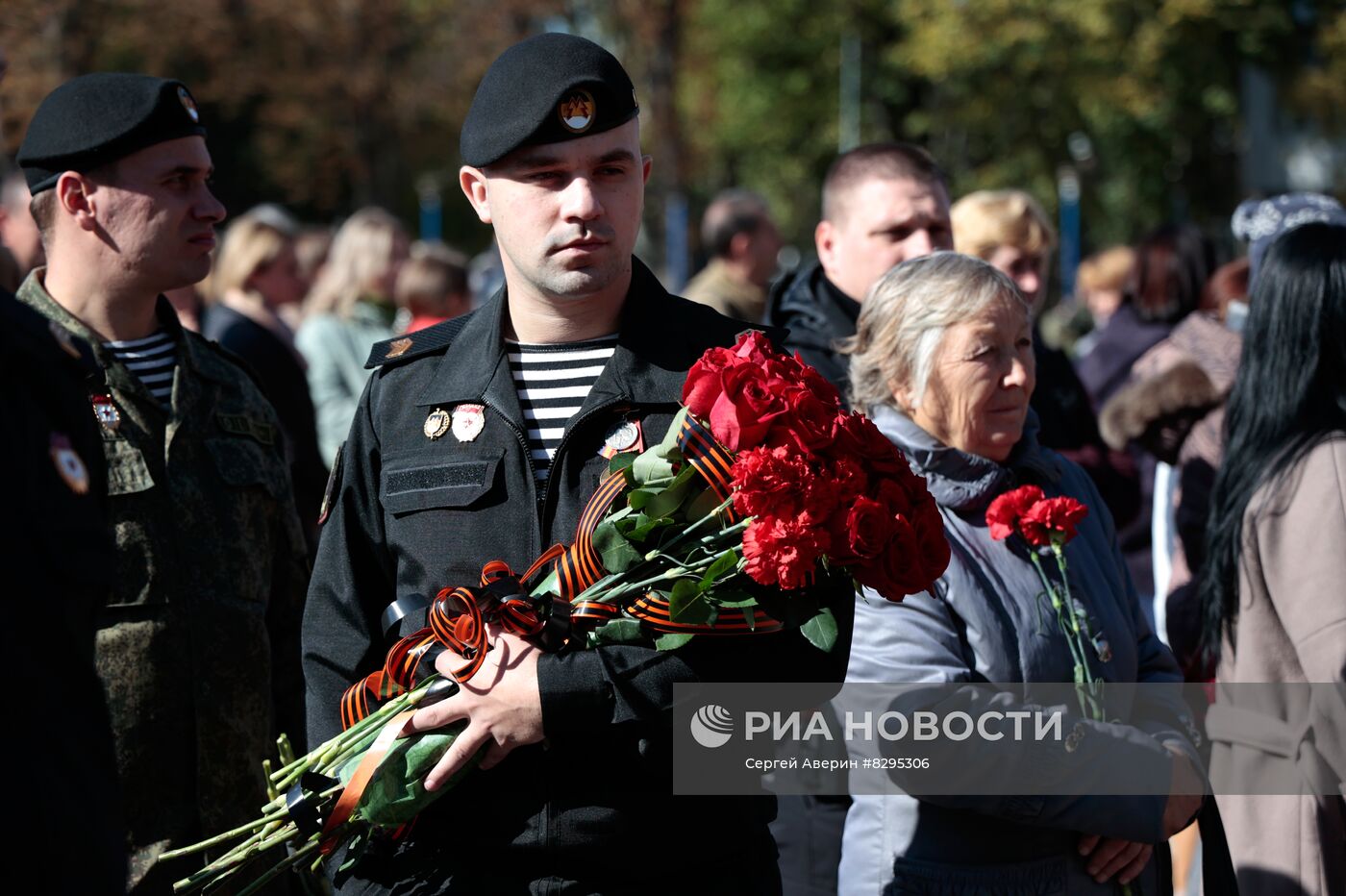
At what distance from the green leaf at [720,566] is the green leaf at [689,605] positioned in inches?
1.0

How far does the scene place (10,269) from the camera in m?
3.76

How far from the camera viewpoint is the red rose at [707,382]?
2484mm

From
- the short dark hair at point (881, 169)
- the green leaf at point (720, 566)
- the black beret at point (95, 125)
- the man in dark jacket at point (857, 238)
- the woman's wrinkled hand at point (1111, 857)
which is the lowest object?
the woman's wrinkled hand at point (1111, 857)

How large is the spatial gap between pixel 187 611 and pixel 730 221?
5675mm

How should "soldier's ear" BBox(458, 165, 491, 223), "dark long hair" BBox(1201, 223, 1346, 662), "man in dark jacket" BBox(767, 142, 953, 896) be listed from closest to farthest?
"soldier's ear" BBox(458, 165, 491, 223) → "dark long hair" BBox(1201, 223, 1346, 662) → "man in dark jacket" BBox(767, 142, 953, 896)

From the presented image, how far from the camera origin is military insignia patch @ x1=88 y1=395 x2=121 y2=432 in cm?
338

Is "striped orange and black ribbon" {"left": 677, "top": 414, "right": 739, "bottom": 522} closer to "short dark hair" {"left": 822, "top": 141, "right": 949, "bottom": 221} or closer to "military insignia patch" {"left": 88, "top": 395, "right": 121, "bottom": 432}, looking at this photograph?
"military insignia patch" {"left": 88, "top": 395, "right": 121, "bottom": 432}

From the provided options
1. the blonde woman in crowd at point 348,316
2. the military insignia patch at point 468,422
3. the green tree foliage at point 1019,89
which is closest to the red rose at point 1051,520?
the military insignia patch at point 468,422

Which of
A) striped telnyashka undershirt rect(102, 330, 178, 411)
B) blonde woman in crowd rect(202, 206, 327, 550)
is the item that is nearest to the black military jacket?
striped telnyashka undershirt rect(102, 330, 178, 411)

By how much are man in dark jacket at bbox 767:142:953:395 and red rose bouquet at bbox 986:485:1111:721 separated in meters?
1.43

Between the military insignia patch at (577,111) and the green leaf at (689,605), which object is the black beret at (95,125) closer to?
the military insignia patch at (577,111)

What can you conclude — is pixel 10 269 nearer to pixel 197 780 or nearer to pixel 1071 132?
pixel 197 780

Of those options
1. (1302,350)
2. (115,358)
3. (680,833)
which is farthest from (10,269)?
(1302,350)

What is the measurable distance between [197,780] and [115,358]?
3.26 feet
